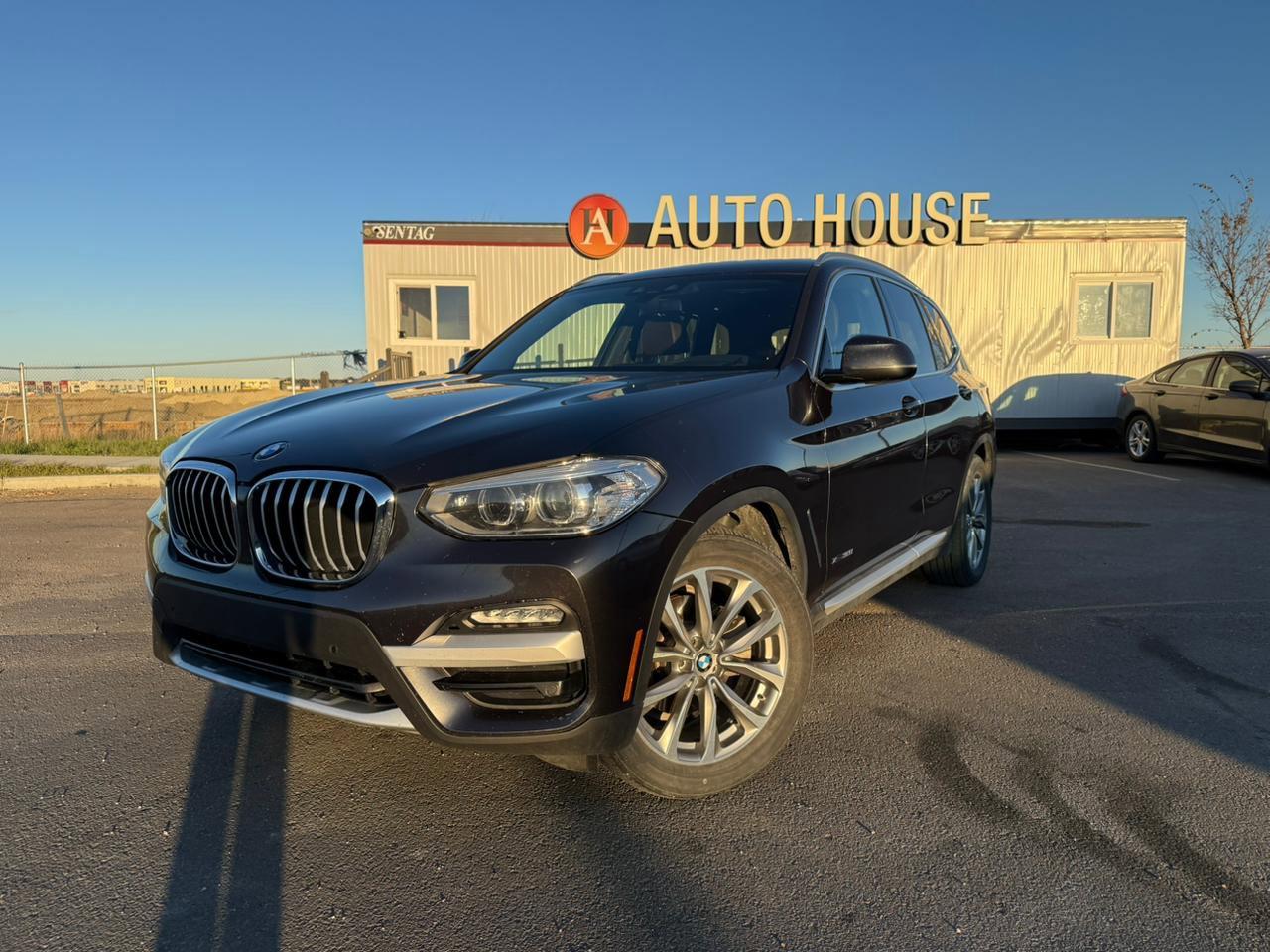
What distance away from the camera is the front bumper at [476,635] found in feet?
7.00

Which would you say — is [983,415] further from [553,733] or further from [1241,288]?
[1241,288]

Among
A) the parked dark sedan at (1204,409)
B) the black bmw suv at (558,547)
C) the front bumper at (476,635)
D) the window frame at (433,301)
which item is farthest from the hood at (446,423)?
the window frame at (433,301)

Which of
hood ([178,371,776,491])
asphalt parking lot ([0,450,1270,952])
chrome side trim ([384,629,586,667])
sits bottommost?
asphalt parking lot ([0,450,1270,952])

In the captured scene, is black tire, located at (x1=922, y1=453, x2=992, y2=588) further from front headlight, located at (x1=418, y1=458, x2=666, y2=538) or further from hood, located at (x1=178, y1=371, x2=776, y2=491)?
front headlight, located at (x1=418, y1=458, x2=666, y2=538)

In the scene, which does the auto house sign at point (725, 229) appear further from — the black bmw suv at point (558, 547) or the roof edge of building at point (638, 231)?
the black bmw suv at point (558, 547)

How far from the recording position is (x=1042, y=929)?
79.0 inches

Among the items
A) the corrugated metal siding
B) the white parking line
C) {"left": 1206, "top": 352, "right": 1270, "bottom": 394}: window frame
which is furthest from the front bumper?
the corrugated metal siding

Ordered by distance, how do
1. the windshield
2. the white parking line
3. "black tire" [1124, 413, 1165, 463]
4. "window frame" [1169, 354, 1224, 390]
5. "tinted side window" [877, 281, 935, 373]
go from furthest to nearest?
1. "black tire" [1124, 413, 1165, 463]
2. "window frame" [1169, 354, 1224, 390]
3. the white parking line
4. "tinted side window" [877, 281, 935, 373]
5. the windshield

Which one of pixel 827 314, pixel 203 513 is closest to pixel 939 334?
pixel 827 314

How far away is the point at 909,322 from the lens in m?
4.61

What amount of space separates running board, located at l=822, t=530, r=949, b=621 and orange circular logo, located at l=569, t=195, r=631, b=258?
10870 mm

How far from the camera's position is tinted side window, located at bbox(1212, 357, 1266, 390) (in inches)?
388

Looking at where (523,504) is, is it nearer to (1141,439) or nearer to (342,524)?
(342,524)

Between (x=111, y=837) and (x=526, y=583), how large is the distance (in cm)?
148
